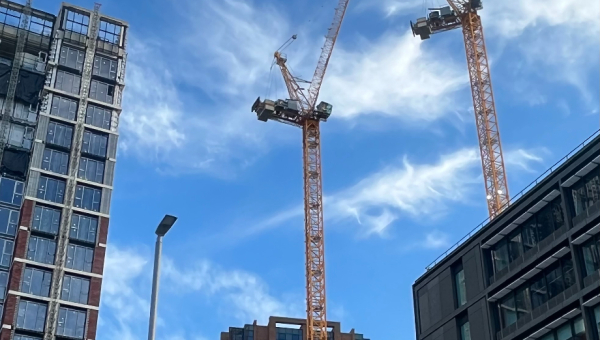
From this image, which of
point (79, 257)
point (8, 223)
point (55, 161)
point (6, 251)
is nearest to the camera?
point (79, 257)

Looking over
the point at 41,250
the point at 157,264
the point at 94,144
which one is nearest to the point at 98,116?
the point at 94,144

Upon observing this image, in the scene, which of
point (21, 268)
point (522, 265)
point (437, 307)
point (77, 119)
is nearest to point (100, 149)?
point (77, 119)

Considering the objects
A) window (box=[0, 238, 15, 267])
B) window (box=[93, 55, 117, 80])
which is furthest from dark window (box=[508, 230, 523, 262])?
window (box=[93, 55, 117, 80])

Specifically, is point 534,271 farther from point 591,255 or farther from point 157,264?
point 157,264

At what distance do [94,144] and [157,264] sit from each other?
93.1 meters

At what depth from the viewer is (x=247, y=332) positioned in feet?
534

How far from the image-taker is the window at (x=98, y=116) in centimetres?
12862

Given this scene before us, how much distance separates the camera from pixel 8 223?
A: 120 m

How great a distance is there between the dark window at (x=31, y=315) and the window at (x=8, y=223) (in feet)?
44.5

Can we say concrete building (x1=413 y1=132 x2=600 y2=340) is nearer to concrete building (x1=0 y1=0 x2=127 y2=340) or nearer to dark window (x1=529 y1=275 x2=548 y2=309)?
dark window (x1=529 y1=275 x2=548 y2=309)

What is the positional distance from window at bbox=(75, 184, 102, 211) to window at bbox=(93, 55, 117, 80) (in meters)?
20.3

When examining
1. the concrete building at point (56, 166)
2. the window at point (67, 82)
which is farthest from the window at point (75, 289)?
the window at point (67, 82)

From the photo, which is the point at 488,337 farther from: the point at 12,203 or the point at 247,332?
the point at 247,332

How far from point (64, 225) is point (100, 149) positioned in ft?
48.0
